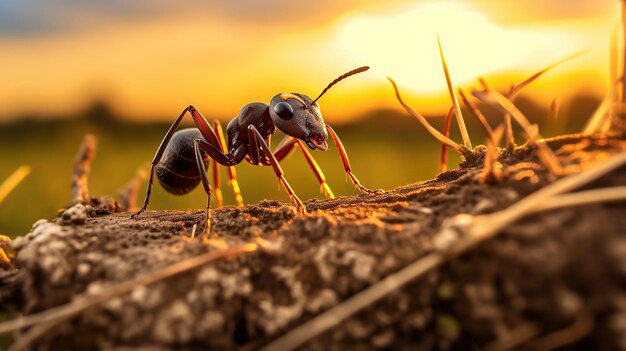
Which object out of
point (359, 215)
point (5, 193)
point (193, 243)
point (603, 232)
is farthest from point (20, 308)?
point (603, 232)

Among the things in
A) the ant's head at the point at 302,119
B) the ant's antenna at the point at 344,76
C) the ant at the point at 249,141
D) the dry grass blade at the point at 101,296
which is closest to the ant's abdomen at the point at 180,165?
the ant at the point at 249,141

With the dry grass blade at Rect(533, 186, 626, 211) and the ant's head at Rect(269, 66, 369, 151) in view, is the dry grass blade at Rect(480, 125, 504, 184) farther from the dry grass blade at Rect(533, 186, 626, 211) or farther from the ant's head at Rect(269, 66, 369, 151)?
the ant's head at Rect(269, 66, 369, 151)

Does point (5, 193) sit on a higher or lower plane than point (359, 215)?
higher

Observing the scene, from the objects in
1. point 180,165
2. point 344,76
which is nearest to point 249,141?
point 180,165

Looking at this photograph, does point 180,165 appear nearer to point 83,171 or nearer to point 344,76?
point 83,171

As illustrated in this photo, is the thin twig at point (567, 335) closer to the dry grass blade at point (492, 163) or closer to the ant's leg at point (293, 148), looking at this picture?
the dry grass blade at point (492, 163)

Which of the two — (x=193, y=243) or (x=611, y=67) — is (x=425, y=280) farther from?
(x=611, y=67)
